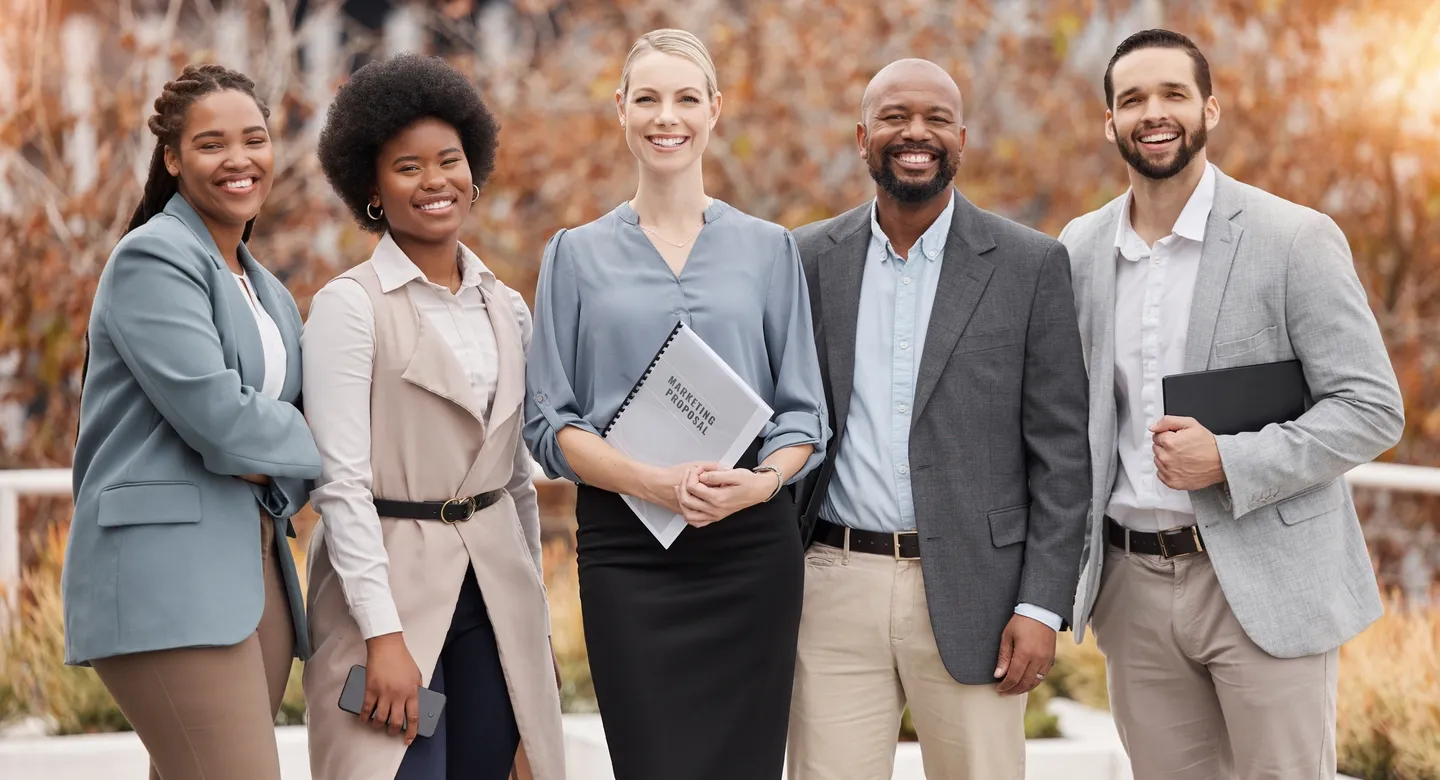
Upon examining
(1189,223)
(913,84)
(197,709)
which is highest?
(913,84)

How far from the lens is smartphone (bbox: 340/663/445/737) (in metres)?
3.43

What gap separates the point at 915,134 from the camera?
389 cm

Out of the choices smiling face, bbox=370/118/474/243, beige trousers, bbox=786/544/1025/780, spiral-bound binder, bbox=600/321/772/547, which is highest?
smiling face, bbox=370/118/474/243

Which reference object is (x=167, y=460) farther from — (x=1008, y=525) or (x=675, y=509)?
(x=1008, y=525)

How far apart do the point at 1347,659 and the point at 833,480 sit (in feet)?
9.86

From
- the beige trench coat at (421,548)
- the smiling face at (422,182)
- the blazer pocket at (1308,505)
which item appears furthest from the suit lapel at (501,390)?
the blazer pocket at (1308,505)

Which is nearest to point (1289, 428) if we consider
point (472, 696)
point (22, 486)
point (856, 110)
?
point (472, 696)

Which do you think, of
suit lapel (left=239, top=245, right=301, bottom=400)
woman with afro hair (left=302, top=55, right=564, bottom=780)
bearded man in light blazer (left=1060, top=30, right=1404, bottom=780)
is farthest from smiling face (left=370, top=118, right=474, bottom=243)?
bearded man in light blazer (left=1060, top=30, right=1404, bottom=780)

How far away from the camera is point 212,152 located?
3512 millimetres

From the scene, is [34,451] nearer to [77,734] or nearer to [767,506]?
[77,734]

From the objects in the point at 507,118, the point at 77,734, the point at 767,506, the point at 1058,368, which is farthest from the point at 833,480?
the point at 507,118

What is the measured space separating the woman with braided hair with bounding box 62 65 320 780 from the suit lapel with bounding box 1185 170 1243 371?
2234mm

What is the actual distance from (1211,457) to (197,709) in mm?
2488

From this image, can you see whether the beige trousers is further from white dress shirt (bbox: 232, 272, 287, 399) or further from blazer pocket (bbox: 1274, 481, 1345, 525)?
white dress shirt (bbox: 232, 272, 287, 399)
